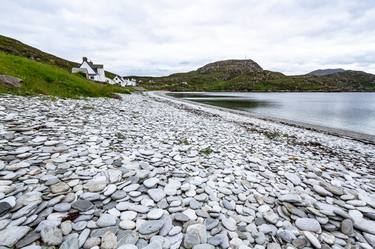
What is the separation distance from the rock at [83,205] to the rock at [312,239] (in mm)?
3788

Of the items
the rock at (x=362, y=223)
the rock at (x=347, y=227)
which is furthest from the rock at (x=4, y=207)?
the rock at (x=362, y=223)

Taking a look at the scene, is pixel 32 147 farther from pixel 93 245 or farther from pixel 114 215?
pixel 93 245

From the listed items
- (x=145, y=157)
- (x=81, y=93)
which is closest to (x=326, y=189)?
(x=145, y=157)

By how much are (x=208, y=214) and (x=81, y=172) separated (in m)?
2.96

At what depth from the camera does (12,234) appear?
9.78 ft

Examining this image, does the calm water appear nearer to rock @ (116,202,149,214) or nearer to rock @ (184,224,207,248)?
rock @ (184,224,207,248)

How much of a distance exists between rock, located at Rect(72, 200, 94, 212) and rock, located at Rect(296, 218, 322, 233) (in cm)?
383

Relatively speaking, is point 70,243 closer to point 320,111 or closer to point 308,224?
point 308,224

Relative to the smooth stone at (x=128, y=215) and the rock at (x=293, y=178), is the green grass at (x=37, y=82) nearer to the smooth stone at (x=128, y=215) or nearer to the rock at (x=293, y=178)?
the smooth stone at (x=128, y=215)

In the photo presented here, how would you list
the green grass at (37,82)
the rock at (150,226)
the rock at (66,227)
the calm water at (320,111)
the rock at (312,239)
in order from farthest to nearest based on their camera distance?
the calm water at (320,111) < the green grass at (37,82) < the rock at (312,239) < the rock at (150,226) < the rock at (66,227)

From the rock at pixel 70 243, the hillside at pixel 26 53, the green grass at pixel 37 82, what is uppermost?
the hillside at pixel 26 53

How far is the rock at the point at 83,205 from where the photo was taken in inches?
147

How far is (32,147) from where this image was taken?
18.8 ft

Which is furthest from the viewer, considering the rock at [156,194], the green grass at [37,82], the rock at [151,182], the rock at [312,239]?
the green grass at [37,82]
